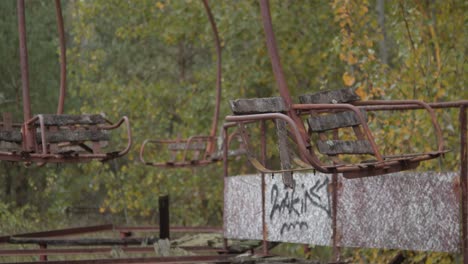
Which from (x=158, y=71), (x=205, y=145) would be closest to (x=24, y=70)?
(x=205, y=145)

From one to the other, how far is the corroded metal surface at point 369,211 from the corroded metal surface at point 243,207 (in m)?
0.02

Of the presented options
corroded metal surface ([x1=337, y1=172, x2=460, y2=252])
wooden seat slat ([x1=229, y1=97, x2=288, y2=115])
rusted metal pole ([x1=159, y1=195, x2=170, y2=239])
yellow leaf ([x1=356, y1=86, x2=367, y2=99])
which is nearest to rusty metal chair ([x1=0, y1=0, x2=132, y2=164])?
rusted metal pole ([x1=159, y1=195, x2=170, y2=239])

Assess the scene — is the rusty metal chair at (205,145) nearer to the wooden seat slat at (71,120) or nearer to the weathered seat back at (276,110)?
the wooden seat slat at (71,120)

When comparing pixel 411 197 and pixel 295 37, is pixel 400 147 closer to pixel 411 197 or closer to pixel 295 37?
pixel 411 197

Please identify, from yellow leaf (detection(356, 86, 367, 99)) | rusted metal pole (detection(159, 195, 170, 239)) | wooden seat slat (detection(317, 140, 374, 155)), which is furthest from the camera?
yellow leaf (detection(356, 86, 367, 99))

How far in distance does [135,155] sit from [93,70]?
6.24 ft

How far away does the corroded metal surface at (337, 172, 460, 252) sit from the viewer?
702 centimetres

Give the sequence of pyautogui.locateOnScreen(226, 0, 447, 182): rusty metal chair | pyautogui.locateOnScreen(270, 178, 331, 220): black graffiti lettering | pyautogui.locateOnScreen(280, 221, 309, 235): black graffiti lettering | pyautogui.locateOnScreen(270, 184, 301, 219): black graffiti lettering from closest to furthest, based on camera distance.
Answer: pyautogui.locateOnScreen(226, 0, 447, 182): rusty metal chair < pyautogui.locateOnScreen(270, 178, 331, 220): black graffiti lettering < pyautogui.locateOnScreen(280, 221, 309, 235): black graffiti lettering < pyautogui.locateOnScreen(270, 184, 301, 219): black graffiti lettering

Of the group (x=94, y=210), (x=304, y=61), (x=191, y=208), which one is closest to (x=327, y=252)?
(x=304, y=61)

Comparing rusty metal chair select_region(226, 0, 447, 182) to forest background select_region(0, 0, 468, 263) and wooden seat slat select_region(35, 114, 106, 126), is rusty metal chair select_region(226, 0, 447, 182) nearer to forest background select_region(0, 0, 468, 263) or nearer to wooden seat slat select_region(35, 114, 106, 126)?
wooden seat slat select_region(35, 114, 106, 126)

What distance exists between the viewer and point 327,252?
53.0ft

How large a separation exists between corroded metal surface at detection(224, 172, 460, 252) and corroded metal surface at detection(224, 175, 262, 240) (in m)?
0.02

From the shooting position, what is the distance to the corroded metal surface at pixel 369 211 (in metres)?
7.05

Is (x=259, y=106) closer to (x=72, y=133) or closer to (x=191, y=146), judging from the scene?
(x=72, y=133)
